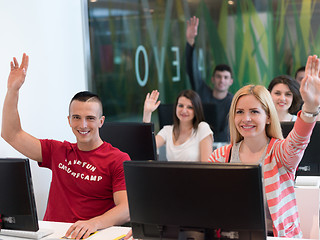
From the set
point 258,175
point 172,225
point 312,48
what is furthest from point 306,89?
point 312,48

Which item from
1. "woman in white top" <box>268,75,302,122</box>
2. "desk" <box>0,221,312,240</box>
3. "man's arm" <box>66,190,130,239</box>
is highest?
"woman in white top" <box>268,75,302,122</box>

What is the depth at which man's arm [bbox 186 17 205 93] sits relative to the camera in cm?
556

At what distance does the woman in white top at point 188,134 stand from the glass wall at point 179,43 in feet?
3.86

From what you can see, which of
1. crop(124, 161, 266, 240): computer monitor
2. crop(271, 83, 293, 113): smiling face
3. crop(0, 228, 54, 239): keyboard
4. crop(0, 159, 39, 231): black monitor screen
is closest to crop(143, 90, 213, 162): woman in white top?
crop(271, 83, 293, 113): smiling face

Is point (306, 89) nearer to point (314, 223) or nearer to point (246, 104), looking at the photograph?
point (246, 104)

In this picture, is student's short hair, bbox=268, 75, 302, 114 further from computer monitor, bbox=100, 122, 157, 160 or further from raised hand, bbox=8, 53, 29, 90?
raised hand, bbox=8, 53, 29, 90

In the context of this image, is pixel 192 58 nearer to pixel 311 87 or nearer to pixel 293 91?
pixel 293 91

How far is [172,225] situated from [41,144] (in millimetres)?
1331

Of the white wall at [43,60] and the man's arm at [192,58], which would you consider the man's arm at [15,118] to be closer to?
the white wall at [43,60]

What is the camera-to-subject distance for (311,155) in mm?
3148

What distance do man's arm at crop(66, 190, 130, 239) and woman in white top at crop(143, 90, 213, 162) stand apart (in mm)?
1776

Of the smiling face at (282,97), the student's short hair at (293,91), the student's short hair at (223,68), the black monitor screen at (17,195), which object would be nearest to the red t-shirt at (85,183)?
the black monitor screen at (17,195)

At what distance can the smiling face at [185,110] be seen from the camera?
4.49 m

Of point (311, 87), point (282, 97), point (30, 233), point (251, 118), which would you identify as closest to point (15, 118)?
point (30, 233)
